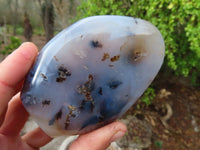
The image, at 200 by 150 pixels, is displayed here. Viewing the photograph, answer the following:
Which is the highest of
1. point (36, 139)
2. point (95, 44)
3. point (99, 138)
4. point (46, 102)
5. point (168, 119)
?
point (95, 44)

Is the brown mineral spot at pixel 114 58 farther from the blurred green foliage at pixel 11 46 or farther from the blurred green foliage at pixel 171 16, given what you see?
the blurred green foliage at pixel 11 46

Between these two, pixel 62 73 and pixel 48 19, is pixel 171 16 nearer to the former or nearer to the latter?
pixel 62 73

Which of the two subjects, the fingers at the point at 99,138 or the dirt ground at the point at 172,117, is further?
the dirt ground at the point at 172,117

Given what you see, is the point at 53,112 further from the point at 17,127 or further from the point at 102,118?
the point at 17,127

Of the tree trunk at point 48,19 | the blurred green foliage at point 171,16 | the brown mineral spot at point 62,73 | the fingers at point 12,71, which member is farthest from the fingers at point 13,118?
the tree trunk at point 48,19

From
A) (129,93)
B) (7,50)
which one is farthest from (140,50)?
(7,50)

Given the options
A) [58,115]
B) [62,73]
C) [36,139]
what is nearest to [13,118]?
[36,139]
